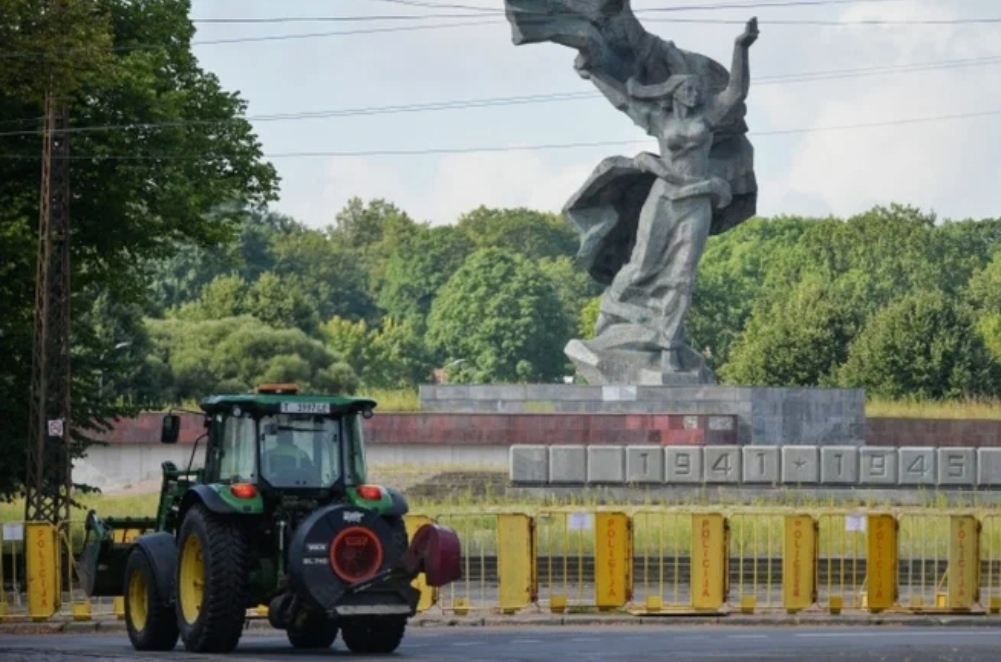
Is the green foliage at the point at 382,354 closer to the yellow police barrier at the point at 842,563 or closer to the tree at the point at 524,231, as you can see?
the tree at the point at 524,231

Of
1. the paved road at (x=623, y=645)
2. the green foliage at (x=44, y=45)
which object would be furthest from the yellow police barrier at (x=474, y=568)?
the green foliage at (x=44, y=45)

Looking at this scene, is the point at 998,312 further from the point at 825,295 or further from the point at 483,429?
the point at 483,429

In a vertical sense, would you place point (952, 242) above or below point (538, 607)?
above

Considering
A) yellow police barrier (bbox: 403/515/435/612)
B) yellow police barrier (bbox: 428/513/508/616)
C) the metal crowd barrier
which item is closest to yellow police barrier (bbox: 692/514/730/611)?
the metal crowd barrier

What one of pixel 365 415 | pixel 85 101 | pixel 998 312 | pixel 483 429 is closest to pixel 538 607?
pixel 365 415

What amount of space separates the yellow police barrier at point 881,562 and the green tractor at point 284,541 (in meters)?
7.51

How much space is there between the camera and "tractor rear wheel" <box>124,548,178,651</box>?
2292 cm

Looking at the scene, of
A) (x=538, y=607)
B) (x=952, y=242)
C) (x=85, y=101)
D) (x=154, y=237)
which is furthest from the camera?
(x=952, y=242)

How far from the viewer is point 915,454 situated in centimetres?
4478

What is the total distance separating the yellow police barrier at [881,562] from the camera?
2853cm

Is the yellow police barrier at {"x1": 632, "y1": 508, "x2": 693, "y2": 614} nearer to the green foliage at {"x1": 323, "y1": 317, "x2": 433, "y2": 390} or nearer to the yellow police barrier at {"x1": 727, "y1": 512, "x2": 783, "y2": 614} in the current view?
the yellow police barrier at {"x1": 727, "y1": 512, "x2": 783, "y2": 614}

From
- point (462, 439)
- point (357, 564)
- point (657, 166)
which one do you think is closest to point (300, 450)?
point (357, 564)

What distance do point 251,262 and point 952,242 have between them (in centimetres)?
3463

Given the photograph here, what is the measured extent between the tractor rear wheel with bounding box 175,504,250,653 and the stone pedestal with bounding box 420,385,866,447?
26311 mm
